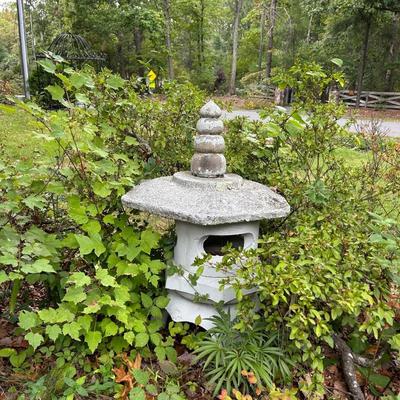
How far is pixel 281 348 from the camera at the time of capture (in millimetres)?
1898

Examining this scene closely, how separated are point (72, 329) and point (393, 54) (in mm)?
19387

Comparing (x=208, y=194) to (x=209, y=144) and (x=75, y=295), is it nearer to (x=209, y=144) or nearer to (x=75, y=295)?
(x=209, y=144)

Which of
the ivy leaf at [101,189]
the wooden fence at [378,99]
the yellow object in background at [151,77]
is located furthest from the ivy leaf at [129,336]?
the wooden fence at [378,99]

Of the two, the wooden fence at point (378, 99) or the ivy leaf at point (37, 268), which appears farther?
the wooden fence at point (378, 99)

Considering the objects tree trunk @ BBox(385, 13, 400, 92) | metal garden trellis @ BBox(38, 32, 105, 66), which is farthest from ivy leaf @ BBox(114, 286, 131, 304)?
tree trunk @ BBox(385, 13, 400, 92)

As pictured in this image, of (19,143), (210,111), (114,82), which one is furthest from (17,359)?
(19,143)

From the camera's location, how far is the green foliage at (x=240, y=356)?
1804mm

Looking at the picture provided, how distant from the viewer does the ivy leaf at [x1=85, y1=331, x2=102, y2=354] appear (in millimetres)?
1830

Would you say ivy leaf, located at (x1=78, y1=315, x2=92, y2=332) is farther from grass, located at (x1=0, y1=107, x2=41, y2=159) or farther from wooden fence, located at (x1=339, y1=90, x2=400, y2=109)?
wooden fence, located at (x1=339, y1=90, x2=400, y2=109)

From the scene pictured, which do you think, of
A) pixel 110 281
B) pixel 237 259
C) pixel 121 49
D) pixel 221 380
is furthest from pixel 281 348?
pixel 121 49

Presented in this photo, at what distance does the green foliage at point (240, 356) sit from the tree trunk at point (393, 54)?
18.0 meters

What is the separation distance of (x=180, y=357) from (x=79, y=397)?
55 cm

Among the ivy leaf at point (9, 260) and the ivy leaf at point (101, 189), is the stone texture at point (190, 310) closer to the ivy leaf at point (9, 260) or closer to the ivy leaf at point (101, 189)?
the ivy leaf at point (101, 189)

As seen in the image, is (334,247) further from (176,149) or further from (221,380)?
(176,149)
